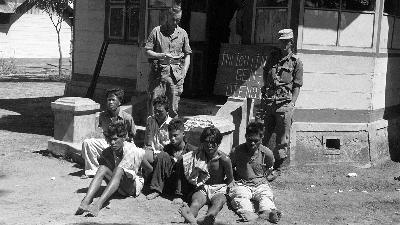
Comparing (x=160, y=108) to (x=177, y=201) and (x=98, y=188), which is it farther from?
(x=98, y=188)

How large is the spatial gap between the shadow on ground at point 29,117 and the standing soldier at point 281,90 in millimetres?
4700

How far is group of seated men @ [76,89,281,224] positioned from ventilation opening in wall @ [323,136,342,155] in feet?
8.45

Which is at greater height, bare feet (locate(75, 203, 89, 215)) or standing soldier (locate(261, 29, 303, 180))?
standing soldier (locate(261, 29, 303, 180))

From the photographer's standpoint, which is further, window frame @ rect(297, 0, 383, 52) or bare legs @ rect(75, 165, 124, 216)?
window frame @ rect(297, 0, 383, 52)

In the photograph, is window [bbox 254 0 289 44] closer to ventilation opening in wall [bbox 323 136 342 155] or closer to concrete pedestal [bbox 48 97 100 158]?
ventilation opening in wall [bbox 323 136 342 155]

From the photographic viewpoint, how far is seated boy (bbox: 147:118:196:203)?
Result: 693cm

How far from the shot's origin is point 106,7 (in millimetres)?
12164

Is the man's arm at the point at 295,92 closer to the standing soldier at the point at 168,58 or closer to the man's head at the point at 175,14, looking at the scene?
the standing soldier at the point at 168,58

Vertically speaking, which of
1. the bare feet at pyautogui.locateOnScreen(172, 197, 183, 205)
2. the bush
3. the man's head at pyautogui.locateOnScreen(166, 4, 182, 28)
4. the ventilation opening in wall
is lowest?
the bare feet at pyautogui.locateOnScreen(172, 197, 183, 205)

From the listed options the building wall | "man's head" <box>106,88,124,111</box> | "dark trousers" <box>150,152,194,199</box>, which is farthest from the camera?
the building wall

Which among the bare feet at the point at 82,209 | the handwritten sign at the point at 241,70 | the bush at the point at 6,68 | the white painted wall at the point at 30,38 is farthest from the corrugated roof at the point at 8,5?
the bare feet at the point at 82,209

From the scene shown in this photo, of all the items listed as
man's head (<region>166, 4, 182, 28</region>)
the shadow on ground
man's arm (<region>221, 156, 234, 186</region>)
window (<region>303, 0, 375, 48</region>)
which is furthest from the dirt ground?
man's head (<region>166, 4, 182, 28</region>)

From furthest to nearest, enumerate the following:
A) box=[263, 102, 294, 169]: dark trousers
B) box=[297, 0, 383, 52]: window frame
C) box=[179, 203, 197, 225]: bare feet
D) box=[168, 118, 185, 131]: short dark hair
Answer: box=[297, 0, 383, 52]: window frame
box=[263, 102, 294, 169]: dark trousers
box=[168, 118, 185, 131]: short dark hair
box=[179, 203, 197, 225]: bare feet

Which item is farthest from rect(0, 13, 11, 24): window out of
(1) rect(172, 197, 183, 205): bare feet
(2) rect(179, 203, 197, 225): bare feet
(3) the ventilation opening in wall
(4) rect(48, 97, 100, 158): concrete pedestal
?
(2) rect(179, 203, 197, 225): bare feet
